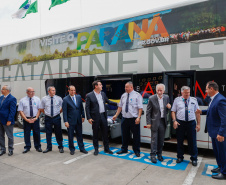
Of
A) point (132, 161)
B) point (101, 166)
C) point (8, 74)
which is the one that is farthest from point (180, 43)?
point (8, 74)

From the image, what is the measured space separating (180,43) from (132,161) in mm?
3109

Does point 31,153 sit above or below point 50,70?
below

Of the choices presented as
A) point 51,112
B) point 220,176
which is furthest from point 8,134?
point 220,176

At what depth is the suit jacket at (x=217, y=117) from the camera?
3.41 meters

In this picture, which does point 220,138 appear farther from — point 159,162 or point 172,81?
point 172,81

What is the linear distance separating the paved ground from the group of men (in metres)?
0.22

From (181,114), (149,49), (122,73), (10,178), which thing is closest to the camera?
(10,178)

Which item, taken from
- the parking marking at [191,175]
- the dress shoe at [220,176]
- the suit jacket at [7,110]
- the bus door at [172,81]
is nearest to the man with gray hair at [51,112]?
the suit jacket at [7,110]

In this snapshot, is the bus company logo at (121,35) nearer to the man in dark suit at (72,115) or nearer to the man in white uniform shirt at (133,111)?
the man in white uniform shirt at (133,111)

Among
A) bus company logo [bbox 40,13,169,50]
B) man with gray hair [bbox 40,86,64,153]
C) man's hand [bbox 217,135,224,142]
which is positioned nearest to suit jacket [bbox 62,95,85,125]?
man with gray hair [bbox 40,86,64,153]

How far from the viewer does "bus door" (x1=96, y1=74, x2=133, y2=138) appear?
18.7 ft

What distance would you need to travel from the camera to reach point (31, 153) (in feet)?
17.5

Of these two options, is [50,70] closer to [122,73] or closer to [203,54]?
[122,73]

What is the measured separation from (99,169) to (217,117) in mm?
2591
